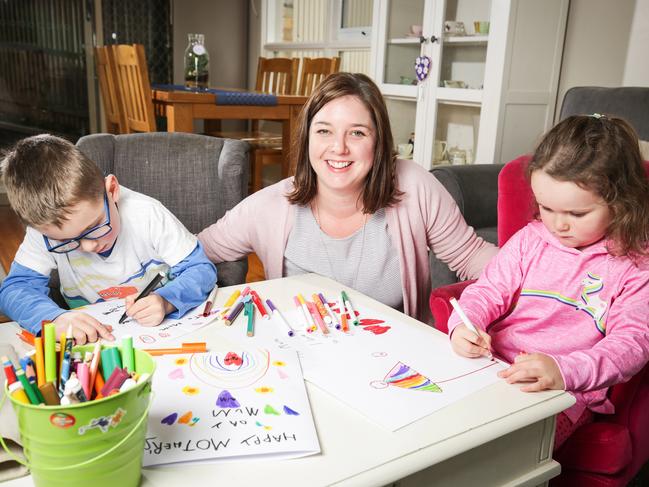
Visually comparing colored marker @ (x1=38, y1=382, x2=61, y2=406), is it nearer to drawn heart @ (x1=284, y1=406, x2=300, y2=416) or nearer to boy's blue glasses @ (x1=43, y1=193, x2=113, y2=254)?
drawn heart @ (x1=284, y1=406, x2=300, y2=416)

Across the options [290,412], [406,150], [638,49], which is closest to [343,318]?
[290,412]

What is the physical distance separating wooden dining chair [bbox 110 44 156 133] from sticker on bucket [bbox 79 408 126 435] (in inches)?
116

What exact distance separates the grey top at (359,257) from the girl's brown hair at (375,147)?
5cm

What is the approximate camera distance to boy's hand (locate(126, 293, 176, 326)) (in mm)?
1030

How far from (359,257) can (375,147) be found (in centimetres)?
26

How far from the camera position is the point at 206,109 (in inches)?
126

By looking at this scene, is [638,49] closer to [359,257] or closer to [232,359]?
[359,257]

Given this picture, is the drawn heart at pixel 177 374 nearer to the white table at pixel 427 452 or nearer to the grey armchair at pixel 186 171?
the white table at pixel 427 452

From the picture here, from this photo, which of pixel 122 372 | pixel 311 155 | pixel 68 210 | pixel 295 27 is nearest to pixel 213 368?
pixel 122 372

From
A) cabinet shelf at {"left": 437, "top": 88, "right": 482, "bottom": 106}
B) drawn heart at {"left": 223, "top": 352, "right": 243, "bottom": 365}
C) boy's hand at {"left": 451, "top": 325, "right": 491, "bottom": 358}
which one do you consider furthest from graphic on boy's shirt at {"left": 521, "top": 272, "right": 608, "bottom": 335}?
cabinet shelf at {"left": 437, "top": 88, "right": 482, "bottom": 106}

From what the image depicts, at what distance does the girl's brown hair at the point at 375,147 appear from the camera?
137 cm

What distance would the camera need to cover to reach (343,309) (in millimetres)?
1080

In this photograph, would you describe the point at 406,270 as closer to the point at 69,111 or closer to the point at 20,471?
the point at 20,471

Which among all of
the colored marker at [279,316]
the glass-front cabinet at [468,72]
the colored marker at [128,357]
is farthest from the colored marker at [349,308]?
the glass-front cabinet at [468,72]
